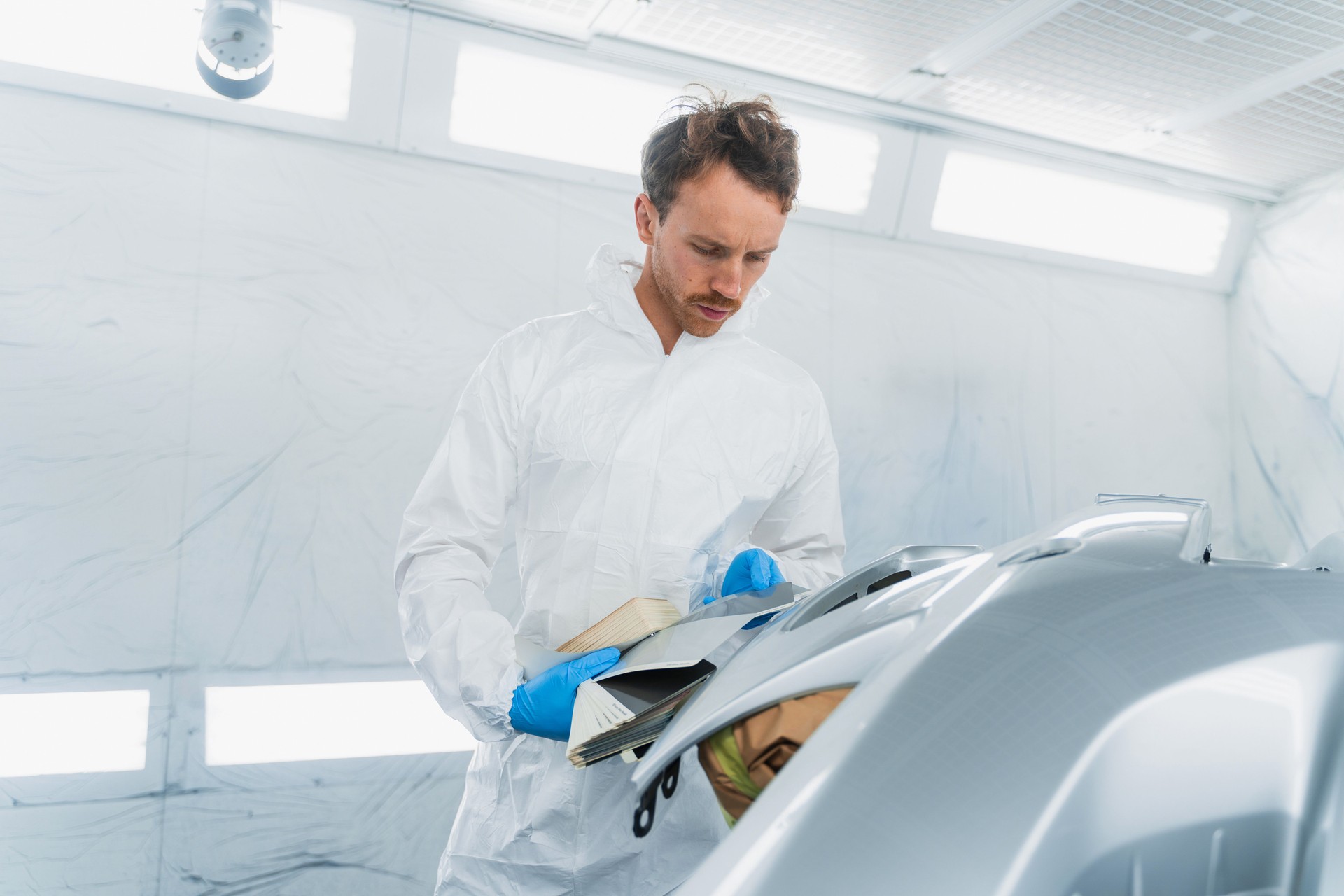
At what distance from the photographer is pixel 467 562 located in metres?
Answer: 1.17

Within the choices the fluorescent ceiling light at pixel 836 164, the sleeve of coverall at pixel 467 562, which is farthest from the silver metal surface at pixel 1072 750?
the fluorescent ceiling light at pixel 836 164

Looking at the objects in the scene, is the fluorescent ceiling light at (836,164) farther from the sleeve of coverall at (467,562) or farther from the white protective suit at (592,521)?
the sleeve of coverall at (467,562)

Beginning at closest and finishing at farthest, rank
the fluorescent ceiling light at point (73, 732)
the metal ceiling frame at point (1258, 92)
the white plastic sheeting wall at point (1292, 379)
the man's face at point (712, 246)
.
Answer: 1. the man's face at point (712, 246)
2. the fluorescent ceiling light at point (73, 732)
3. the metal ceiling frame at point (1258, 92)
4. the white plastic sheeting wall at point (1292, 379)

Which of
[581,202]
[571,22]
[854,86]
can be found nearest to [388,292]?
[581,202]

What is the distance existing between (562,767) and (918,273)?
204 centimetres

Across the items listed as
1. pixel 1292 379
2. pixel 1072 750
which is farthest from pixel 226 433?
pixel 1292 379

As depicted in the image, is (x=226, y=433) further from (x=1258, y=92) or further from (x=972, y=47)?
(x=1258, y=92)

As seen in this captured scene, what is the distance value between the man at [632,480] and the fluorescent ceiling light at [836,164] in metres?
1.22

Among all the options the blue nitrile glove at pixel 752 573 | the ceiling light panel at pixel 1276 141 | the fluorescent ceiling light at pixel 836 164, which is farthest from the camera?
the fluorescent ceiling light at pixel 836 164

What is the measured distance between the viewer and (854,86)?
7.92 ft

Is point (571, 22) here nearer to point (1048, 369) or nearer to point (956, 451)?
point (956, 451)

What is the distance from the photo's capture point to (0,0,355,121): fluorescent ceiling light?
1884 millimetres

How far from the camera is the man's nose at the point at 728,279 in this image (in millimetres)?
1280

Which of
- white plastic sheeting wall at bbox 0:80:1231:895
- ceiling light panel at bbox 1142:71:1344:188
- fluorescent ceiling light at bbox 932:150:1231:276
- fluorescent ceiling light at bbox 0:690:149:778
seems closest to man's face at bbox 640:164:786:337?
white plastic sheeting wall at bbox 0:80:1231:895
